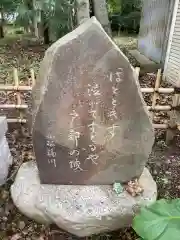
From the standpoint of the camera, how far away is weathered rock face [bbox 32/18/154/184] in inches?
81.2

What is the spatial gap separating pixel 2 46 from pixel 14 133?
19.8ft

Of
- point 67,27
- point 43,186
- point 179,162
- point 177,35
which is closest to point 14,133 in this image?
point 43,186

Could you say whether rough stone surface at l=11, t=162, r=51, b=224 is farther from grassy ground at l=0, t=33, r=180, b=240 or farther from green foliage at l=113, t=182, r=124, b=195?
green foliage at l=113, t=182, r=124, b=195

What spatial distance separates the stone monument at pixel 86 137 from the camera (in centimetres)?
208

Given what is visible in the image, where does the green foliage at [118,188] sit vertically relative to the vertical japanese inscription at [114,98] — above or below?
below

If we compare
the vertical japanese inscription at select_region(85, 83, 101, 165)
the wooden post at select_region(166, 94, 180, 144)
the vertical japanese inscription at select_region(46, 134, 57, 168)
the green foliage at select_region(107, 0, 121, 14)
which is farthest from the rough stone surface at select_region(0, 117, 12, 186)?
the green foliage at select_region(107, 0, 121, 14)

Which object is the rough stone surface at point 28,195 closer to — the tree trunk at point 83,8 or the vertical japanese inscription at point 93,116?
the vertical japanese inscription at point 93,116

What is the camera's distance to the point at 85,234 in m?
2.36

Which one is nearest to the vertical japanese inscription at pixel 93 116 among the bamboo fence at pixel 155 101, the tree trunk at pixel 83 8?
the bamboo fence at pixel 155 101

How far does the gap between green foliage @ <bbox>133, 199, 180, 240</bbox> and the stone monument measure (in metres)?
0.53

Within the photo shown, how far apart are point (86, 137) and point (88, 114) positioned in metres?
0.22

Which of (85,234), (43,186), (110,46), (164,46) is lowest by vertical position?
(85,234)

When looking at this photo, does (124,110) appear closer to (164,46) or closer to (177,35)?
(177,35)

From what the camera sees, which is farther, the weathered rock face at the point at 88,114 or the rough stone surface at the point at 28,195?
the rough stone surface at the point at 28,195
